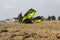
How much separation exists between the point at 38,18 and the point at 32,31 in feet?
16.3

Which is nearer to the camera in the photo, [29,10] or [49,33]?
[49,33]

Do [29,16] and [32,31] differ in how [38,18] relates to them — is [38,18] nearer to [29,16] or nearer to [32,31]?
[29,16]

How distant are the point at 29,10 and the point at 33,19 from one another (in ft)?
2.27

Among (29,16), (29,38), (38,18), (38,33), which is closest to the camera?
(29,38)

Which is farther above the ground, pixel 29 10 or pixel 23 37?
pixel 29 10

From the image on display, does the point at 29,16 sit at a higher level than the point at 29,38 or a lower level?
higher

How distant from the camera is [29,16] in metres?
12.4

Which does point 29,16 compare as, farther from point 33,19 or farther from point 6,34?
point 6,34

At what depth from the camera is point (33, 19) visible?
13.0m

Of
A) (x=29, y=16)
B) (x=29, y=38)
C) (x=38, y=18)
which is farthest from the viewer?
(x=38, y=18)

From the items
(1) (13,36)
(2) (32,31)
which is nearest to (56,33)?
(2) (32,31)

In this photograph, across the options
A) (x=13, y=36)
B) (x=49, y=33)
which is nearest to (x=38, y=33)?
(x=49, y=33)

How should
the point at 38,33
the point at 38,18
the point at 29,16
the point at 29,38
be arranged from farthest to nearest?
the point at 38,18 → the point at 29,16 → the point at 38,33 → the point at 29,38

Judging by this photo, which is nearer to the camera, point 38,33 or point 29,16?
point 38,33
